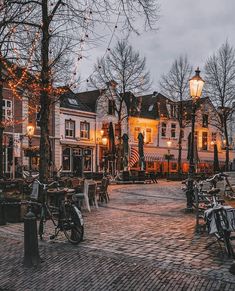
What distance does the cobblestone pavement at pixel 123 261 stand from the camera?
18.2 feet

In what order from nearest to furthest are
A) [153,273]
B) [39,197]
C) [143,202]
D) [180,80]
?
[153,273] → [39,197] → [143,202] → [180,80]

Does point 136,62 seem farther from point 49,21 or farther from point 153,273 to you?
point 153,273

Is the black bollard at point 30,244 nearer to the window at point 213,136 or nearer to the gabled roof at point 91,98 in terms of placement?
the gabled roof at point 91,98

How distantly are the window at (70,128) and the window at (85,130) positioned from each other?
41.0 inches

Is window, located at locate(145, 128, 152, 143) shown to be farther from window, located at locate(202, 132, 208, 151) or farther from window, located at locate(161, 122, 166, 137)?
window, located at locate(202, 132, 208, 151)

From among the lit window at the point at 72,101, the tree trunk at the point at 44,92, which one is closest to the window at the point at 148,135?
the lit window at the point at 72,101

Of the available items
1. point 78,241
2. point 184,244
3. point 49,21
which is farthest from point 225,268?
point 49,21

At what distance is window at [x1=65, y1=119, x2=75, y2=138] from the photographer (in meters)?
37.8

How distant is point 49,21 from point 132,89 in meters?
26.8

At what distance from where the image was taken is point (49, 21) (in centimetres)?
1135

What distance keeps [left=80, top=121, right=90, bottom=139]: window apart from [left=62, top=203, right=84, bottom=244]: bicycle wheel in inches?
1228

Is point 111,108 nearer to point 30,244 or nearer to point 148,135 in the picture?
point 148,135

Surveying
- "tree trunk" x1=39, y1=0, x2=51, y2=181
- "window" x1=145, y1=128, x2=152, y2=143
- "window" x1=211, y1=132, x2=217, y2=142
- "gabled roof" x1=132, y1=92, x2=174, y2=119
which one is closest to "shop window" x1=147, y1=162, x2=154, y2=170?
"window" x1=145, y1=128, x2=152, y2=143

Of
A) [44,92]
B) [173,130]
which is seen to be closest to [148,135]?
[173,130]
